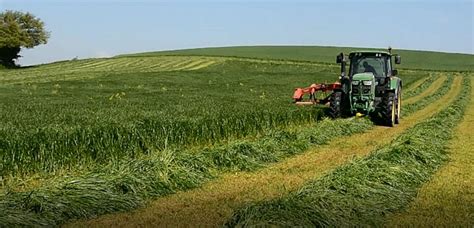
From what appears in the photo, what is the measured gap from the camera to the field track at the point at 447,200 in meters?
7.02

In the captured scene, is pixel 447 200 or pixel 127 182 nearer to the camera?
pixel 447 200

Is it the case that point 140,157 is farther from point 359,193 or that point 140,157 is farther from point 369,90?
point 369,90

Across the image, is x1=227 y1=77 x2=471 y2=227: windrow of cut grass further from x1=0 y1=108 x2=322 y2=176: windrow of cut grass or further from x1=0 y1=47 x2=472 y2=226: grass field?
x1=0 y1=108 x2=322 y2=176: windrow of cut grass

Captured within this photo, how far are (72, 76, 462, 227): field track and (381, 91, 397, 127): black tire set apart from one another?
481 cm

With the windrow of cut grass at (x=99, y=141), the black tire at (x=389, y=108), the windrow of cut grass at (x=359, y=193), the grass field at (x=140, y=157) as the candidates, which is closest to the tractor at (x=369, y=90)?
the black tire at (x=389, y=108)

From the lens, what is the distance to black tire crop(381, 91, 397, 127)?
18.3 metres

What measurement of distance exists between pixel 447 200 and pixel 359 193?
1231mm

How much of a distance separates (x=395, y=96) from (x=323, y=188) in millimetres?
11792

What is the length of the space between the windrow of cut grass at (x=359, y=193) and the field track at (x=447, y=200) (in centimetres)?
18

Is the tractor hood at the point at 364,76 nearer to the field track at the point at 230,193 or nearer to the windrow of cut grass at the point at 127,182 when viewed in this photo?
the field track at the point at 230,193

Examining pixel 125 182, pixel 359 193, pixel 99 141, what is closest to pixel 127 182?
pixel 125 182

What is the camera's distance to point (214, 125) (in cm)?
1370

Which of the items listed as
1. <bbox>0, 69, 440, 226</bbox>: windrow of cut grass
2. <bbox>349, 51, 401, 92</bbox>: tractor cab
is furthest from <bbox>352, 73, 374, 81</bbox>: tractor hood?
<bbox>0, 69, 440, 226</bbox>: windrow of cut grass

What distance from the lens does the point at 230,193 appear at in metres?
8.71
